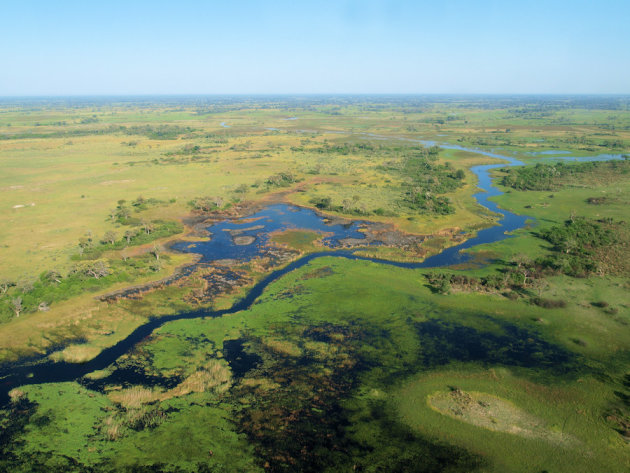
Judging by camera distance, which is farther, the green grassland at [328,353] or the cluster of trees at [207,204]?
the cluster of trees at [207,204]

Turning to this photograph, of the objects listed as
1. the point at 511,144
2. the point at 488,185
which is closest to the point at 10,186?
the point at 488,185

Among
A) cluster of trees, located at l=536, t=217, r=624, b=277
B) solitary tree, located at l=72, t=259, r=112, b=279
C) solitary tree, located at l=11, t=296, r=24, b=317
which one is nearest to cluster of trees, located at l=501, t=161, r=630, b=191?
cluster of trees, located at l=536, t=217, r=624, b=277

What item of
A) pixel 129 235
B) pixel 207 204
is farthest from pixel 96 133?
pixel 129 235

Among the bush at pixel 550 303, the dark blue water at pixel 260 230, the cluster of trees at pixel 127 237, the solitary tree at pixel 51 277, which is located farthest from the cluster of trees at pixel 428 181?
the solitary tree at pixel 51 277

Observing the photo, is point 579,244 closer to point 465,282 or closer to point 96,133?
point 465,282

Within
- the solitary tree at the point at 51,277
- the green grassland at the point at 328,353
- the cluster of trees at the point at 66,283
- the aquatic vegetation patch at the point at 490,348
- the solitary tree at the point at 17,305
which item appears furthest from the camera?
the solitary tree at the point at 51,277

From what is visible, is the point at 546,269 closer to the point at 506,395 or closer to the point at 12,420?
the point at 506,395

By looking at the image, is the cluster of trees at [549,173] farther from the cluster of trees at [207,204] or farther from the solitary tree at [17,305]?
the solitary tree at [17,305]
